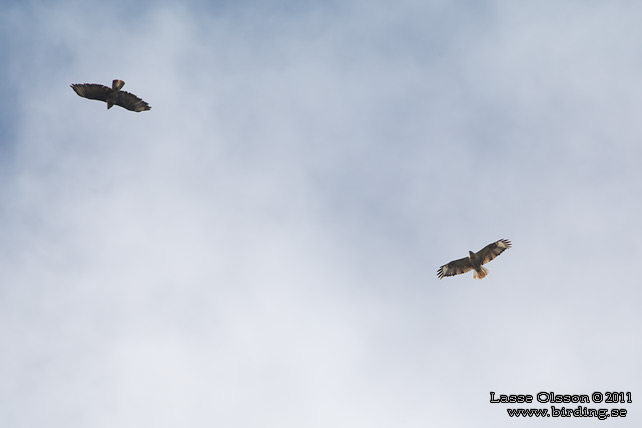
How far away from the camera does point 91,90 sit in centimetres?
2841

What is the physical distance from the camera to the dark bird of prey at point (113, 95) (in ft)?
92.9

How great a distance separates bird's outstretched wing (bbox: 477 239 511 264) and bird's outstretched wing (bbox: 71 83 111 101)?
20.6m

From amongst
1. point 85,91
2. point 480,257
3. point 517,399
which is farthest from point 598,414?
point 85,91

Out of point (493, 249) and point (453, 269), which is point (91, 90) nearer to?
point (453, 269)

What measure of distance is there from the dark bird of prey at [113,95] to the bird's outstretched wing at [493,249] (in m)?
18.7

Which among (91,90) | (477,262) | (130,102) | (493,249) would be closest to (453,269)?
(477,262)

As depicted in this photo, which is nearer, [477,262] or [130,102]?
Answer: [130,102]

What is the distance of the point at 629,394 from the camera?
1161 inches

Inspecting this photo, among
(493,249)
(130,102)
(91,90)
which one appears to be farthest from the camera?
(493,249)

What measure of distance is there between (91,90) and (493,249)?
21.8 metres

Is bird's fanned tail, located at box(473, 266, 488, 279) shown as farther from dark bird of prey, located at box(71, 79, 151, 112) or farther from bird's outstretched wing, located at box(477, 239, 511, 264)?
dark bird of prey, located at box(71, 79, 151, 112)

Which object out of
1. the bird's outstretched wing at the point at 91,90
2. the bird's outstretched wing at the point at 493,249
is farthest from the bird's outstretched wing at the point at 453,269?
the bird's outstretched wing at the point at 91,90

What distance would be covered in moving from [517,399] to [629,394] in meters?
5.38

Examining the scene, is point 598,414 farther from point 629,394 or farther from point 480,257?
point 480,257
